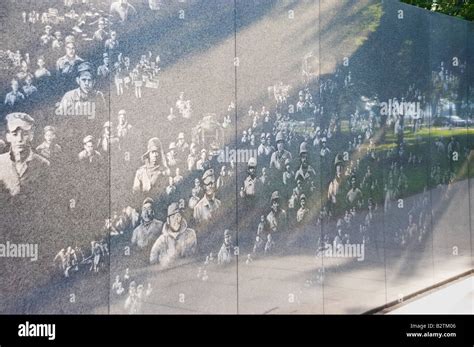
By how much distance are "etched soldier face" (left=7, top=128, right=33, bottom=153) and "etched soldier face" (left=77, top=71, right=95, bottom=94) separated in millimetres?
501

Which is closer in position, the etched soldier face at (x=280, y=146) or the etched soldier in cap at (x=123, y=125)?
the etched soldier in cap at (x=123, y=125)

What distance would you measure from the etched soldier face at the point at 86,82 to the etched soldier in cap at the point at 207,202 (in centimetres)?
116

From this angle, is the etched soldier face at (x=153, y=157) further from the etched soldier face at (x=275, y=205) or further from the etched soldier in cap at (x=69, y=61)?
the etched soldier face at (x=275, y=205)

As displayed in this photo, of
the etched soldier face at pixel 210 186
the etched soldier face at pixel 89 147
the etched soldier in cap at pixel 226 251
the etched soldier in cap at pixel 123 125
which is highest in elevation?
the etched soldier in cap at pixel 123 125

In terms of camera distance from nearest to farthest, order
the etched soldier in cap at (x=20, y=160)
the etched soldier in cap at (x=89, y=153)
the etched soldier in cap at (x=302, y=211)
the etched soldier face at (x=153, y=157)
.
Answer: the etched soldier in cap at (x=20, y=160) → the etched soldier in cap at (x=89, y=153) → the etched soldier face at (x=153, y=157) → the etched soldier in cap at (x=302, y=211)

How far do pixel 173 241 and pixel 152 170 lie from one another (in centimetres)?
58

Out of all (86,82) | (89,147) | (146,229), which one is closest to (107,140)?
(89,147)

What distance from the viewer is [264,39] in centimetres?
591

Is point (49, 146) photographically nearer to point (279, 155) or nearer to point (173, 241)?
point (173, 241)

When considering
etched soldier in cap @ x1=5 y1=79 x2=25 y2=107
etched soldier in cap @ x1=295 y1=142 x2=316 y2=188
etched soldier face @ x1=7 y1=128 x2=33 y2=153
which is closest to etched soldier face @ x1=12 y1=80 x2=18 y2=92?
Answer: etched soldier in cap @ x1=5 y1=79 x2=25 y2=107

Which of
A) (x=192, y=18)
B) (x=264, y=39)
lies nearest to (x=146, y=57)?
(x=192, y=18)

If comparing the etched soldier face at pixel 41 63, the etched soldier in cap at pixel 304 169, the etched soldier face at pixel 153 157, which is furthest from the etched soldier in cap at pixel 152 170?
the etched soldier in cap at pixel 304 169

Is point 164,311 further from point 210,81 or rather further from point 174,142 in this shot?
point 210,81

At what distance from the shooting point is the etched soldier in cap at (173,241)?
5.29 meters
